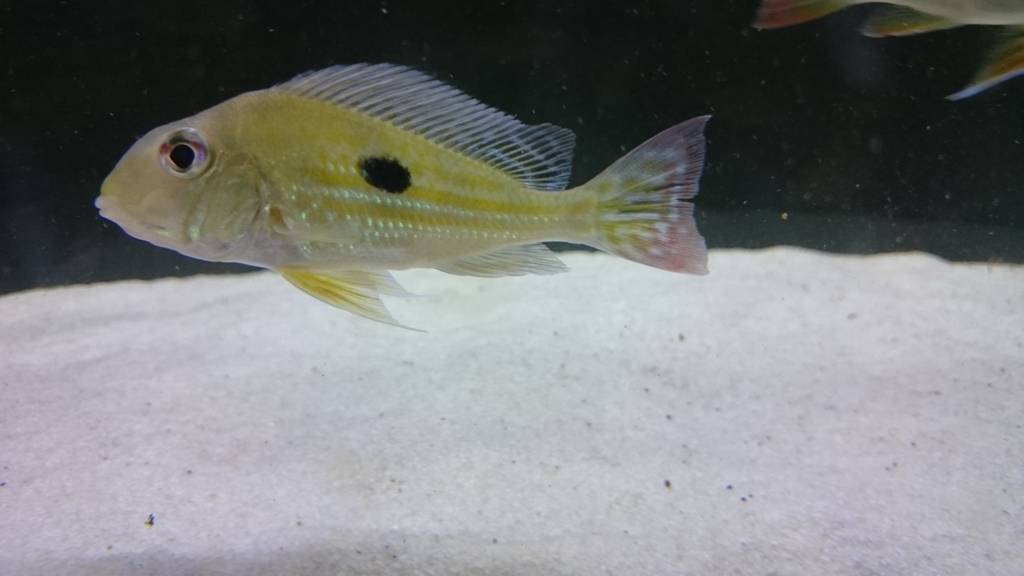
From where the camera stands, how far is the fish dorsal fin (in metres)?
1.92

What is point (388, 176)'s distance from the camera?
6.16ft

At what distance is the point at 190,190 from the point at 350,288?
1.61 feet

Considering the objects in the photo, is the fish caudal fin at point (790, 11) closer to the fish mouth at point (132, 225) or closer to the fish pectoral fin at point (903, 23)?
the fish pectoral fin at point (903, 23)

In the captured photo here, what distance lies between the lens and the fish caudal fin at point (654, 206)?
2062 mm

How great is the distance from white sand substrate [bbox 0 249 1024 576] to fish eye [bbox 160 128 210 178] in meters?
0.69

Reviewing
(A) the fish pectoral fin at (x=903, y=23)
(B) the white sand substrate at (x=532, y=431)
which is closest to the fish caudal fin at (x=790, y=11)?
(A) the fish pectoral fin at (x=903, y=23)

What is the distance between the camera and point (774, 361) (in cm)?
366

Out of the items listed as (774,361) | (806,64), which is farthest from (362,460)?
(806,64)

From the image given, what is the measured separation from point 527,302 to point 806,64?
9.03ft

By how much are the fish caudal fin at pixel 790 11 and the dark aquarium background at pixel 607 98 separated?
3.35 m

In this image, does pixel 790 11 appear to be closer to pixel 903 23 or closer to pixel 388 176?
pixel 903 23

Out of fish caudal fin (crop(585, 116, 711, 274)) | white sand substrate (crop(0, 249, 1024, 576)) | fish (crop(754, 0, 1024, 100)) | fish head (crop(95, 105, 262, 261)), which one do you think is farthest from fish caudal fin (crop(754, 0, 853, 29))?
fish head (crop(95, 105, 262, 261))

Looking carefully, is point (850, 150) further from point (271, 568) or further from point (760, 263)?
point (271, 568)

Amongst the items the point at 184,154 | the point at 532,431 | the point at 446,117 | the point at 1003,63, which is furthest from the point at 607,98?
the point at 184,154
